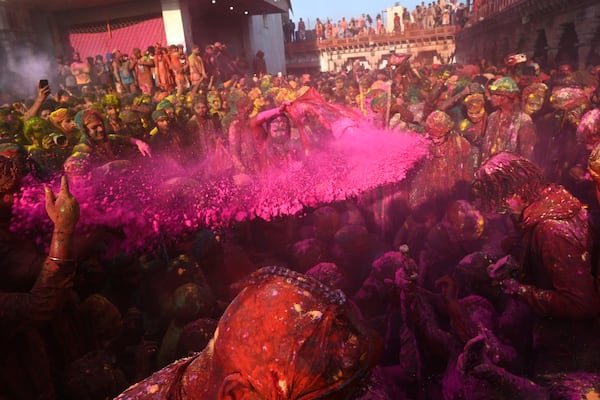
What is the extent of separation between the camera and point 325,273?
3928 millimetres

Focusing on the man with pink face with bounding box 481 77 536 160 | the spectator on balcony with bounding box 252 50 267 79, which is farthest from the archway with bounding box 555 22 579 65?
the spectator on balcony with bounding box 252 50 267 79

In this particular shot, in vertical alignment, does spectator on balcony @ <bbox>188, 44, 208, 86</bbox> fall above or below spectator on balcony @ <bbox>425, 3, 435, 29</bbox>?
below

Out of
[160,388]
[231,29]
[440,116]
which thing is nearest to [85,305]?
[160,388]

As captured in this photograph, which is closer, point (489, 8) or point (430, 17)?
point (489, 8)

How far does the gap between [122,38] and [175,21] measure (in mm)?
4113

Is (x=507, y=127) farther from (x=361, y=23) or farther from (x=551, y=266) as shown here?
(x=361, y=23)

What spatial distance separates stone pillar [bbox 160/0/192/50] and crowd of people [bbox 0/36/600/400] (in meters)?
12.3

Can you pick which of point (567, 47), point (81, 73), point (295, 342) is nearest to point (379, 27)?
point (567, 47)

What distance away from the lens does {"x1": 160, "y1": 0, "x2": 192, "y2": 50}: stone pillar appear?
1823 cm

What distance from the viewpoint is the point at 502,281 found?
2.87m

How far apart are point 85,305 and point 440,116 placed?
4.72 metres

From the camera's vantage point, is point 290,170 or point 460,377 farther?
point 290,170

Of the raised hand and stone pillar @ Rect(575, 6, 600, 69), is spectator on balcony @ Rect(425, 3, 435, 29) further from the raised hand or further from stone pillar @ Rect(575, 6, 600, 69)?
the raised hand

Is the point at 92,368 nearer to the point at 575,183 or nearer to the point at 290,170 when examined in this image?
the point at 290,170
